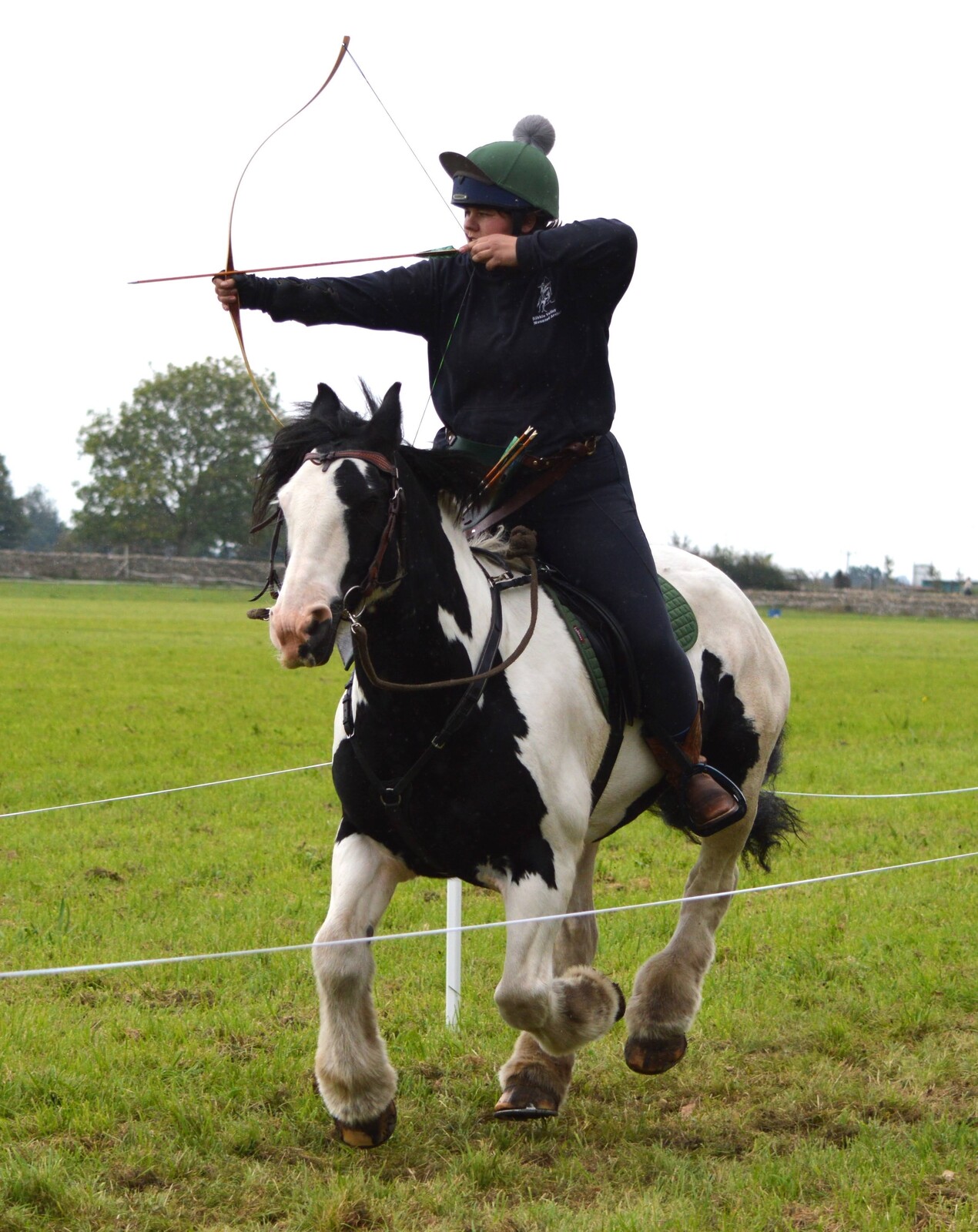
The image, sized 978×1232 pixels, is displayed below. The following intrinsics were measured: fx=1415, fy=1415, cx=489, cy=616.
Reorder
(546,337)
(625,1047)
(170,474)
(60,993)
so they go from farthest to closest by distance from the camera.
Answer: (170,474) < (60,993) < (625,1047) < (546,337)

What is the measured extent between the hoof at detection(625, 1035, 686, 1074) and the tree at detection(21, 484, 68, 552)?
15180 centimetres

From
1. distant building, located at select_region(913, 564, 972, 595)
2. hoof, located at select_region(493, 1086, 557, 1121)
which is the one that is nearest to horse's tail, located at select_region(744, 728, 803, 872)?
hoof, located at select_region(493, 1086, 557, 1121)

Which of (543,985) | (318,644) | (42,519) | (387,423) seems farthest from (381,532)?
(42,519)

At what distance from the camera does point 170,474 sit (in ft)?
323

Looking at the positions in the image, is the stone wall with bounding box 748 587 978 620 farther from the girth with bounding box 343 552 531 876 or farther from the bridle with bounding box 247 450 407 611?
the bridle with bounding box 247 450 407 611

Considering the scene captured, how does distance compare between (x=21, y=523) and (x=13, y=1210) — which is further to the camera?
(x=21, y=523)

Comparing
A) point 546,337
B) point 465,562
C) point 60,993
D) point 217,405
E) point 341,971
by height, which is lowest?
point 60,993

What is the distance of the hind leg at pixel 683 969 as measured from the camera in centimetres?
559

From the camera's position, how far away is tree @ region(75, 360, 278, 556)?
319 feet

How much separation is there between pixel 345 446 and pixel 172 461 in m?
97.4

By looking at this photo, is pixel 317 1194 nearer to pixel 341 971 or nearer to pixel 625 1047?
pixel 341 971

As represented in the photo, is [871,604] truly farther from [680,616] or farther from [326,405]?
[326,405]

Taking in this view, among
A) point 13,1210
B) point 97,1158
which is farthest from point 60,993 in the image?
point 13,1210

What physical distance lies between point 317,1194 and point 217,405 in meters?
98.4
